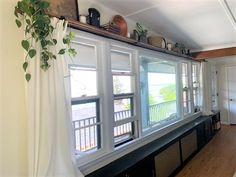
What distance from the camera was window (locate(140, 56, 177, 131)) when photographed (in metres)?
3.89

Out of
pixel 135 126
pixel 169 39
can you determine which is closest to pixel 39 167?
pixel 135 126

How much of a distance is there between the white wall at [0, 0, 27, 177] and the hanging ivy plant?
0.08 metres

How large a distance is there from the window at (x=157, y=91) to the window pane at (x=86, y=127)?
1.24 m

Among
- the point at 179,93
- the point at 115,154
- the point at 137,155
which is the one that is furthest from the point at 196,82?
the point at 115,154

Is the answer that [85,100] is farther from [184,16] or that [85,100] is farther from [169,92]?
[169,92]

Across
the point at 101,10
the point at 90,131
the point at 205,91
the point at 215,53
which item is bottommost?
the point at 90,131

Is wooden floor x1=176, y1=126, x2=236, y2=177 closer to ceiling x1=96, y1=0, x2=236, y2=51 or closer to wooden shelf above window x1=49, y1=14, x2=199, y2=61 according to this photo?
wooden shelf above window x1=49, y1=14, x2=199, y2=61

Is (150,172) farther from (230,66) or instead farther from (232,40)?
(230,66)

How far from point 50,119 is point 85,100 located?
0.71 metres

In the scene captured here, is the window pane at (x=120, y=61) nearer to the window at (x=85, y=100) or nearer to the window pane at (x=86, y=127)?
the window at (x=85, y=100)

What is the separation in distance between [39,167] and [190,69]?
15.6ft

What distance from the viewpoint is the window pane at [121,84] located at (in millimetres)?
2875

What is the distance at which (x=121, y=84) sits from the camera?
9.78 feet

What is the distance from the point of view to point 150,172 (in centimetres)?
274
